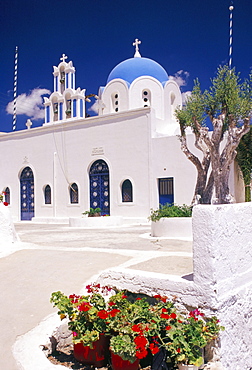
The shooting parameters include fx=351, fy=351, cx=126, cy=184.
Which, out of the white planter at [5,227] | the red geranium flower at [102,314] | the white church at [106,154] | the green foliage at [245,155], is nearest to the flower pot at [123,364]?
the red geranium flower at [102,314]

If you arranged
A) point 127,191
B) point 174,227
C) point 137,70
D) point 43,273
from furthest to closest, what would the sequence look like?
point 137,70 < point 127,191 < point 174,227 < point 43,273

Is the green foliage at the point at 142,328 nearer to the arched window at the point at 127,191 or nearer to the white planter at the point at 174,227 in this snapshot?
the white planter at the point at 174,227

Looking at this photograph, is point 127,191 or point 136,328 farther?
point 127,191

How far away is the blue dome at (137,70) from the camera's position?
68.2 ft

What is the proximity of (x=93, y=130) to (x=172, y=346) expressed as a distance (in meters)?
16.8

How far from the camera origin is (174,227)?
10.8 meters

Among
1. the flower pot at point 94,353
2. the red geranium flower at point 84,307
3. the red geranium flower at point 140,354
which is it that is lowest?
the flower pot at point 94,353

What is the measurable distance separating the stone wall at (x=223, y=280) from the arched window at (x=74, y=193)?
15.8 m

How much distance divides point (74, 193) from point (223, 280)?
658 inches

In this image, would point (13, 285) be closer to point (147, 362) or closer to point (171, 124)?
point (147, 362)

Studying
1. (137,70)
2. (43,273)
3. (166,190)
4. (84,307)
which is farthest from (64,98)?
(84,307)

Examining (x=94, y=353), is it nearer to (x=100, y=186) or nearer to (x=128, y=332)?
(x=128, y=332)

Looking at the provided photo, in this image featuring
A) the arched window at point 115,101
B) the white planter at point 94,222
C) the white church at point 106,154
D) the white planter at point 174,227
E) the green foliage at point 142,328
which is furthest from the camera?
the arched window at point 115,101

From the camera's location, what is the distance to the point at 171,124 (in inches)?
771
